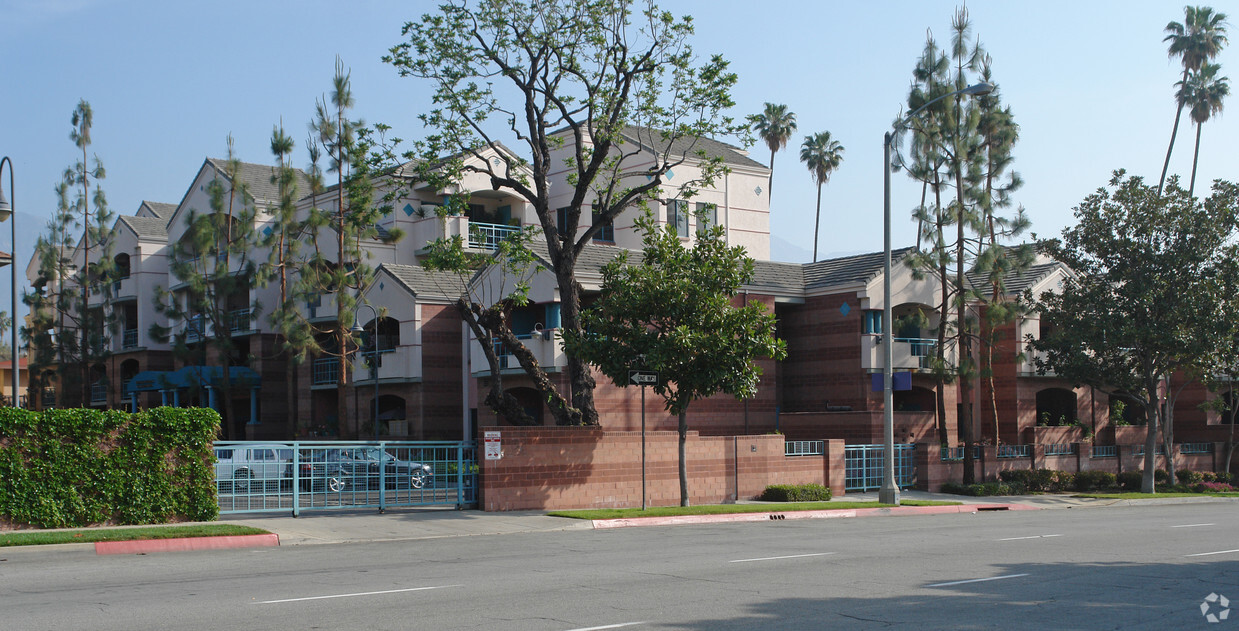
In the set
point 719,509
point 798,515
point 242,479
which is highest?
point 242,479

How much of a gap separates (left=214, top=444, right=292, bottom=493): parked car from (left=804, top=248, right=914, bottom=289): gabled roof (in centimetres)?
2264

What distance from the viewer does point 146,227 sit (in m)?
54.2

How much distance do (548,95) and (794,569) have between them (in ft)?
49.7

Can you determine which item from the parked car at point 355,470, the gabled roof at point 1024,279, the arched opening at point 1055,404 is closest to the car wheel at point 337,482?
the parked car at point 355,470

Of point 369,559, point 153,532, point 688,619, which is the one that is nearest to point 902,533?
point 369,559

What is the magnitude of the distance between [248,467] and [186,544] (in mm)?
3900

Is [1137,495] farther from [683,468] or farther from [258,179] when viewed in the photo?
[258,179]

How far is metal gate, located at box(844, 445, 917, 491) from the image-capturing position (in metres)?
32.4

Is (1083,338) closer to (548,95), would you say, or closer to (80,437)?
(548,95)

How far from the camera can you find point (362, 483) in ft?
74.4

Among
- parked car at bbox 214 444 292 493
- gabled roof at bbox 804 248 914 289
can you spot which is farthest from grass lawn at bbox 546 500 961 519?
gabled roof at bbox 804 248 914 289

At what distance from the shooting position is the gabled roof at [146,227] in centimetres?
5331

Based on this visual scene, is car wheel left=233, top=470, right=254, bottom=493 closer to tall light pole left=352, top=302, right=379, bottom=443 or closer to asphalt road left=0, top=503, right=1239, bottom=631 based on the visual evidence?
asphalt road left=0, top=503, right=1239, bottom=631

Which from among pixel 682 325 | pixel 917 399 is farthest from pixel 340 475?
pixel 917 399
